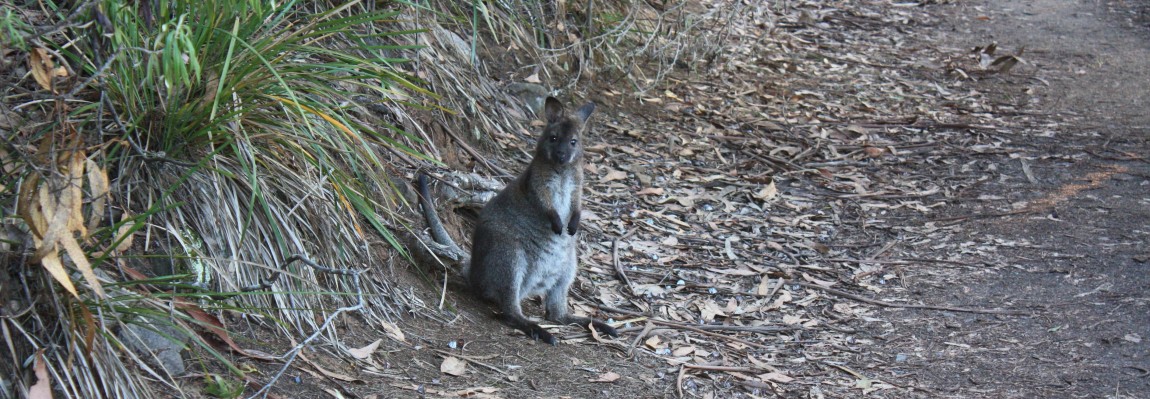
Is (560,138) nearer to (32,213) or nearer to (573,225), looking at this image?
(573,225)

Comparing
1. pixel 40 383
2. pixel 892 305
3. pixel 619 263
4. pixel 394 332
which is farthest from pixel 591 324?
pixel 40 383

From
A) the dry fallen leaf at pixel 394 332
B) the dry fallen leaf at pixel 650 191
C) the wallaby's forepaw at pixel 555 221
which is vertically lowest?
the dry fallen leaf at pixel 650 191

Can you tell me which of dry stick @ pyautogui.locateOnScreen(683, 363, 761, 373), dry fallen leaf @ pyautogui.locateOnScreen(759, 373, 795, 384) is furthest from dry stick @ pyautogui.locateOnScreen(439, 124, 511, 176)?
dry fallen leaf @ pyautogui.locateOnScreen(759, 373, 795, 384)

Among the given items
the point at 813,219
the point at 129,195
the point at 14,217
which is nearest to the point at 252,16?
the point at 129,195

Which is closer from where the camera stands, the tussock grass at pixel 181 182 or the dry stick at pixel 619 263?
the tussock grass at pixel 181 182

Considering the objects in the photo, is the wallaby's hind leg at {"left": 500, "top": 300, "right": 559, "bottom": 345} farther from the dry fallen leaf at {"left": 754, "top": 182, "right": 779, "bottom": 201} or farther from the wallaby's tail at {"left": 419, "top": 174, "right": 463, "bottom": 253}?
the dry fallen leaf at {"left": 754, "top": 182, "right": 779, "bottom": 201}

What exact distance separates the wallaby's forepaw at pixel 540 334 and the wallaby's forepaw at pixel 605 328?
29 cm

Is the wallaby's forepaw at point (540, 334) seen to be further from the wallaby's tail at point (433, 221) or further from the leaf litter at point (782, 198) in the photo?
the wallaby's tail at point (433, 221)

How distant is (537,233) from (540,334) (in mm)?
588

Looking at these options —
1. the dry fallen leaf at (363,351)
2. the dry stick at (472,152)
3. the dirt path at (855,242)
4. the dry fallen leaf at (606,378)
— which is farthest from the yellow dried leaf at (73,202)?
the dry stick at (472,152)

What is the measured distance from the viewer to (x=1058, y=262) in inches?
235

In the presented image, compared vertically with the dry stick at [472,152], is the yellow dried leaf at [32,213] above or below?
above

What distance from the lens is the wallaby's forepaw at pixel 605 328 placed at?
5031 millimetres

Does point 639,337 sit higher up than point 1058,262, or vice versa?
point 639,337
